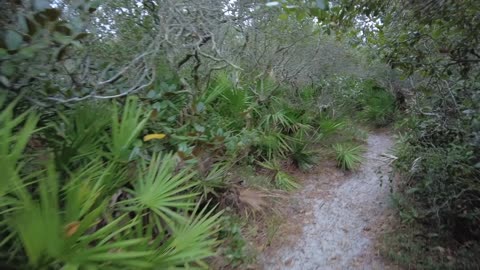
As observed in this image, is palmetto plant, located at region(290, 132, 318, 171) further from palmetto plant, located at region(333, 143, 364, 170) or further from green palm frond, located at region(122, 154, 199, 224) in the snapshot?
green palm frond, located at region(122, 154, 199, 224)

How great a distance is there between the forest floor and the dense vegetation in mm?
272

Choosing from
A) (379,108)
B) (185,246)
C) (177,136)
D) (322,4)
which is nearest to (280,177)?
(177,136)

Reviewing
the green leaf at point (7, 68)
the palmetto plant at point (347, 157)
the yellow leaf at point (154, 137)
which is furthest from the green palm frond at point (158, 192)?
the palmetto plant at point (347, 157)

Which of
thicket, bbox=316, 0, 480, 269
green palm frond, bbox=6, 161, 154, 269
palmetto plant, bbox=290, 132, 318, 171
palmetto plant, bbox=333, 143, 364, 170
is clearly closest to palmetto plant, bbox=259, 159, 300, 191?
palmetto plant, bbox=290, 132, 318, 171

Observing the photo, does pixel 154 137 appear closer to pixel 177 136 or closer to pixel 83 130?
pixel 177 136

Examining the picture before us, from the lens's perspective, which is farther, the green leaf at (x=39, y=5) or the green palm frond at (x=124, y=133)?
the green palm frond at (x=124, y=133)

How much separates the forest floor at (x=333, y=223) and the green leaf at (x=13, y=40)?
307 centimetres

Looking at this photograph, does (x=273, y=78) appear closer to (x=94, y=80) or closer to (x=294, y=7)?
(x=94, y=80)

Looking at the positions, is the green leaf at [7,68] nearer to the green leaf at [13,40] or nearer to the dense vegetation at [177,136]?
the dense vegetation at [177,136]

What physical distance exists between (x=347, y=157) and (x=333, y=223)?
1878 mm

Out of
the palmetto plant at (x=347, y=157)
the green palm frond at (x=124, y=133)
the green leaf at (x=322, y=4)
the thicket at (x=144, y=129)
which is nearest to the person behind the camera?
the green leaf at (x=322, y=4)

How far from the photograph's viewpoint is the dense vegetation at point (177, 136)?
2254 millimetres

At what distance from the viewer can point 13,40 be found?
2.40 m

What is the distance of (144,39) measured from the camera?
15.7ft
